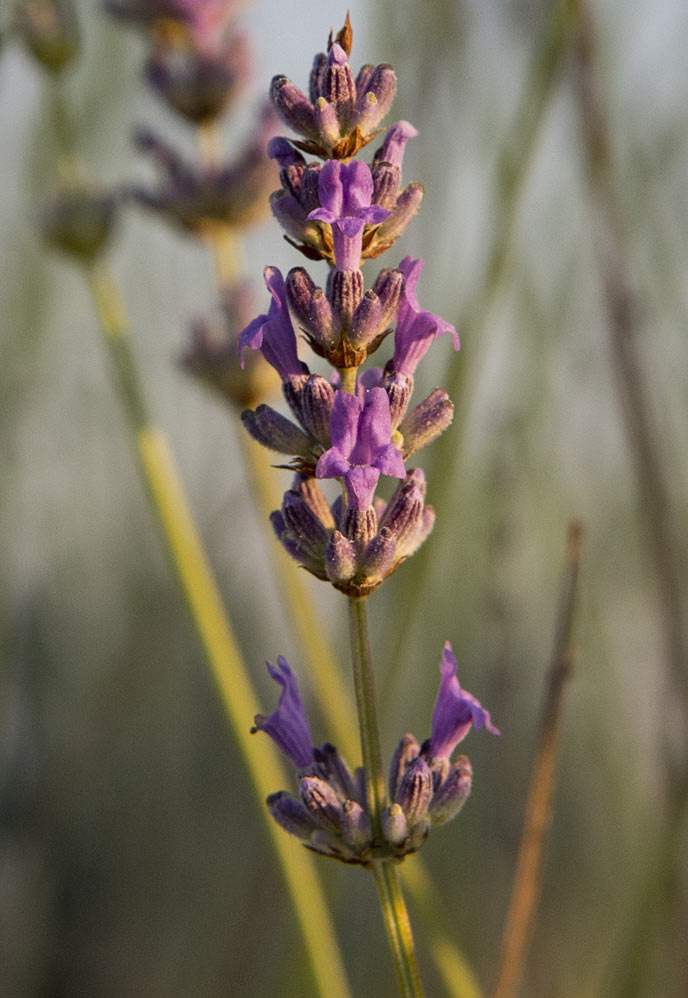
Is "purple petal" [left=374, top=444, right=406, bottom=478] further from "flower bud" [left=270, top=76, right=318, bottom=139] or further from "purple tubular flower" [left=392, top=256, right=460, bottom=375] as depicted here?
"flower bud" [left=270, top=76, right=318, bottom=139]

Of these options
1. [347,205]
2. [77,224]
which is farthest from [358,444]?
[77,224]

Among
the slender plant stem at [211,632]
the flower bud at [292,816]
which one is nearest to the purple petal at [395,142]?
the flower bud at [292,816]

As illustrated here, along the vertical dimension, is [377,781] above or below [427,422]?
below

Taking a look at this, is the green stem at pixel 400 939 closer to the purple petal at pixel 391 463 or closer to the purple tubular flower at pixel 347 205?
the purple petal at pixel 391 463

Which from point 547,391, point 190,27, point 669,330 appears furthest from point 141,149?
point 669,330

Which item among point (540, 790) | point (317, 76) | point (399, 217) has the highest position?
point (317, 76)

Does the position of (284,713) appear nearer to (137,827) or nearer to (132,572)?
(132,572)

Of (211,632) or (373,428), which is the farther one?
(211,632)

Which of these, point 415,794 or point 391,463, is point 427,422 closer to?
point 391,463
